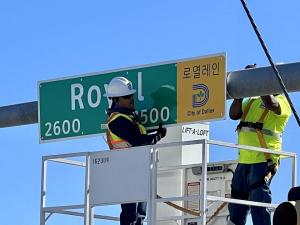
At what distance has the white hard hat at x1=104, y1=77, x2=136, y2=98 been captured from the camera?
14148mm

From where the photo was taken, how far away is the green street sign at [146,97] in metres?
13.6

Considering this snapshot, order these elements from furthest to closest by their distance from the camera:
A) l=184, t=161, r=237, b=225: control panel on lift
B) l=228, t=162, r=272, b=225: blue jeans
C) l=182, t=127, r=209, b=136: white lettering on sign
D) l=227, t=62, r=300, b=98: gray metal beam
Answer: l=182, t=127, r=209, b=136: white lettering on sign, l=184, t=161, r=237, b=225: control panel on lift, l=228, t=162, r=272, b=225: blue jeans, l=227, t=62, r=300, b=98: gray metal beam

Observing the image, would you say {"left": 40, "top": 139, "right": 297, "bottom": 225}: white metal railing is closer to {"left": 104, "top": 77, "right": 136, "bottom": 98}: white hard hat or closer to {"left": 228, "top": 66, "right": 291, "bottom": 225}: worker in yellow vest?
{"left": 228, "top": 66, "right": 291, "bottom": 225}: worker in yellow vest

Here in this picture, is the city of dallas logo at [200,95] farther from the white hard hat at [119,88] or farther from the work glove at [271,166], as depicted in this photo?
the work glove at [271,166]

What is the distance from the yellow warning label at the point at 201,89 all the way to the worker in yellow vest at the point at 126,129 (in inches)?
20.3

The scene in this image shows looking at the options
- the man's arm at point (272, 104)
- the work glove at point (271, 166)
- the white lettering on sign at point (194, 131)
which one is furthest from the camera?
the white lettering on sign at point (194, 131)

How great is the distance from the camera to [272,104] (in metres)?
13.8

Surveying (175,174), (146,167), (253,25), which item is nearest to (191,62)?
(146,167)

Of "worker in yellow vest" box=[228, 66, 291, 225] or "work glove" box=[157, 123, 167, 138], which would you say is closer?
"worker in yellow vest" box=[228, 66, 291, 225]

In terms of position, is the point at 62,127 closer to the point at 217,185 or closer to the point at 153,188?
the point at 217,185

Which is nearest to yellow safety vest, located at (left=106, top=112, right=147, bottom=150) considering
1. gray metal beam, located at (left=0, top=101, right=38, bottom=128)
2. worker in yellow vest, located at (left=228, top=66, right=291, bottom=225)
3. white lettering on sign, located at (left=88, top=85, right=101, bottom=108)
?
white lettering on sign, located at (left=88, top=85, right=101, bottom=108)

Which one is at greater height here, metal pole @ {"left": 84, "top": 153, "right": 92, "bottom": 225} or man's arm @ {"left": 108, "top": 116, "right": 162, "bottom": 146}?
man's arm @ {"left": 108, "top": 116, "right": 162, "bottom": 146}

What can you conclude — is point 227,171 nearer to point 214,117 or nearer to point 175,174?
point 175,174

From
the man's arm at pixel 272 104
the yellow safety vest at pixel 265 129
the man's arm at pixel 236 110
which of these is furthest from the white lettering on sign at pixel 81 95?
the man's arm at pixel 272 104
